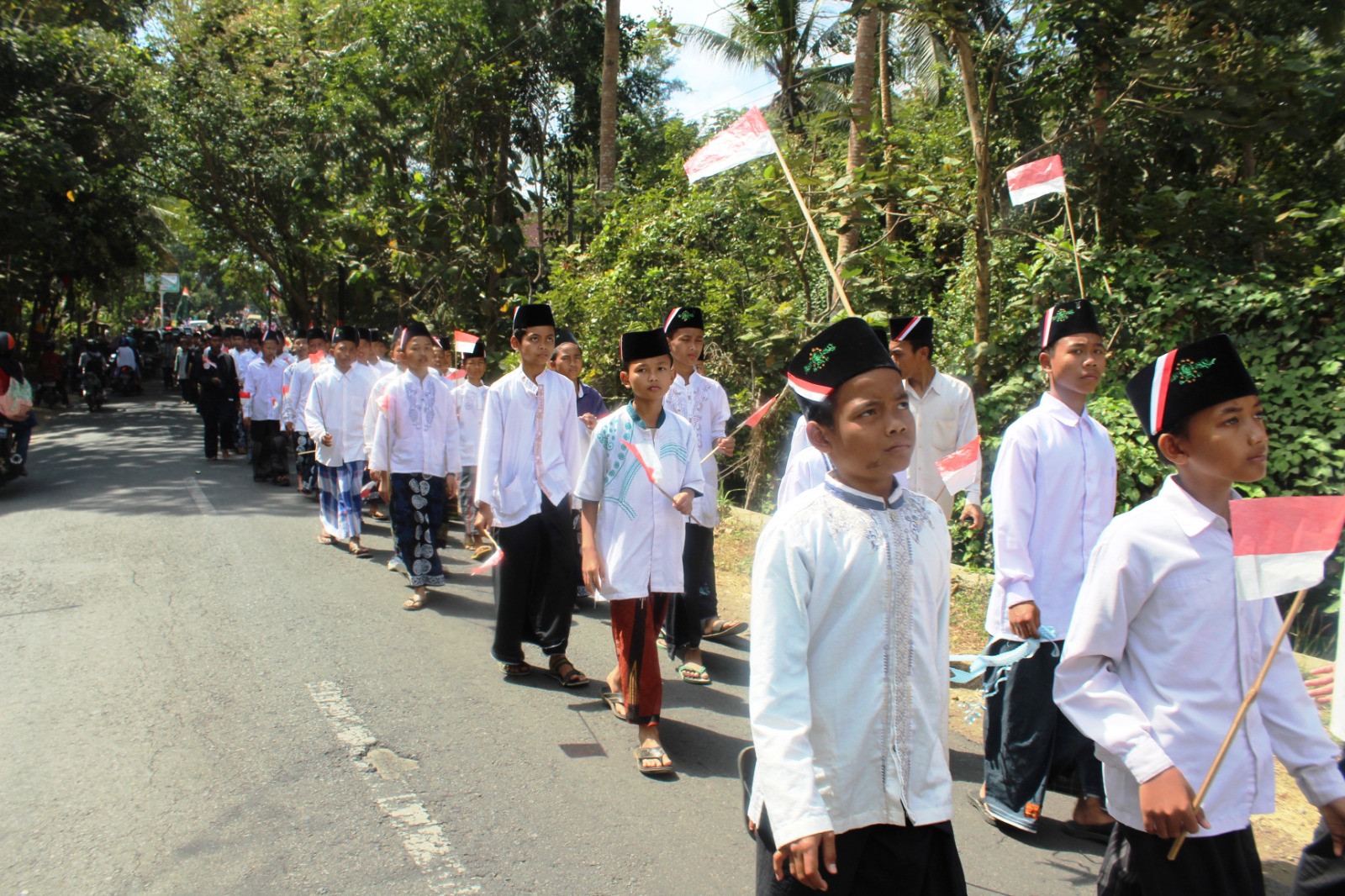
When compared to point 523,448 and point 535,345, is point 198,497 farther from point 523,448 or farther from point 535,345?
point 535,345

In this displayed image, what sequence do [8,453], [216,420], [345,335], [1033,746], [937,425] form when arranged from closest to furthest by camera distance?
1. [1033,746]
2. [937,425]
3. [345,335]
4. [8,453]
5. [216,420]

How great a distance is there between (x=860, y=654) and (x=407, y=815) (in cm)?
253

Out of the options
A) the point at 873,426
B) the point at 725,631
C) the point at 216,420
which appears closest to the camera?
the point at 873,426

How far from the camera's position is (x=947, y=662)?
91.7 inches

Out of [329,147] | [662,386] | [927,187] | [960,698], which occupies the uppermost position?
[329,147]

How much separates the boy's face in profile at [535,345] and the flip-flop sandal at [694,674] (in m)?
2.00

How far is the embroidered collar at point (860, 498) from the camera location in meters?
2.29

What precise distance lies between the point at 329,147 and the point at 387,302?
192 inches

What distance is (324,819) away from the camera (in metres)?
3.94

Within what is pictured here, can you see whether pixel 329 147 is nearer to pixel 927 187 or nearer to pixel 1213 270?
pixel 927 187

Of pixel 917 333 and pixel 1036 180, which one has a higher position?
pixel 1036 180

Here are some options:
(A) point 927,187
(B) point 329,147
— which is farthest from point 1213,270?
(B) point 329,147

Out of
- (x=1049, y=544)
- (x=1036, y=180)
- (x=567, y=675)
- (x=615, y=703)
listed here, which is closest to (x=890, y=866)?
(x=1049, y=544)

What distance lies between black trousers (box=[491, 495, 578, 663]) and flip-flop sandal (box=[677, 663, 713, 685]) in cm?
74
